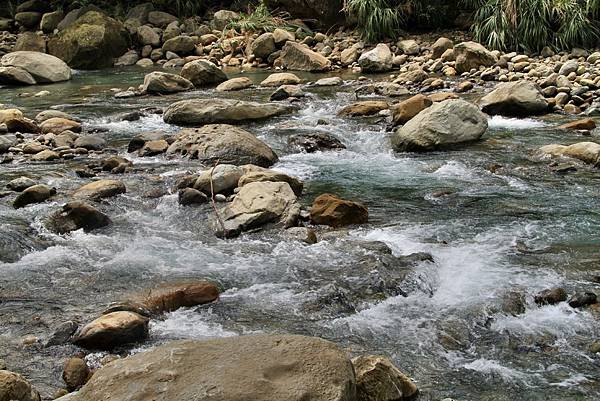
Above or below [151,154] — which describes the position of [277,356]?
above

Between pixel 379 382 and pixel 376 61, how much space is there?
10852 millimetres

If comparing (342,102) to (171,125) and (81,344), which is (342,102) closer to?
(171,125)

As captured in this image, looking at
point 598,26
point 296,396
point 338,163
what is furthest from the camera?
point 598,26

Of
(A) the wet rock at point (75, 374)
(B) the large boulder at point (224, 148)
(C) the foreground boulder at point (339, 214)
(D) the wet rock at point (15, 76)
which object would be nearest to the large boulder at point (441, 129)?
(B) the large boulder at point (224, 148)

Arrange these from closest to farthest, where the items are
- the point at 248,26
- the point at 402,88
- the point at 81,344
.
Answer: the point at 81,344 < the point at 402,88 < the point at 248,26

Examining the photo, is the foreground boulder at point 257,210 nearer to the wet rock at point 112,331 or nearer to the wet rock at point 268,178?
the wet rock at point 268,178

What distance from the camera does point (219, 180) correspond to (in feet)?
20.2

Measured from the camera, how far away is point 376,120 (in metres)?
8.99

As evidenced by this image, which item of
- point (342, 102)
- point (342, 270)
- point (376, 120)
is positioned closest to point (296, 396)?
point (342, 270)

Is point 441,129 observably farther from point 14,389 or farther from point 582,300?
point 14,389

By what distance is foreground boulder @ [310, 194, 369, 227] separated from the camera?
543cm

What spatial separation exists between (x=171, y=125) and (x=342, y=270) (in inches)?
200

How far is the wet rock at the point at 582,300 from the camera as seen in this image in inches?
154

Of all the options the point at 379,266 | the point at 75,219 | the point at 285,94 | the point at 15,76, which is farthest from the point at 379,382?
the point at 15,76
